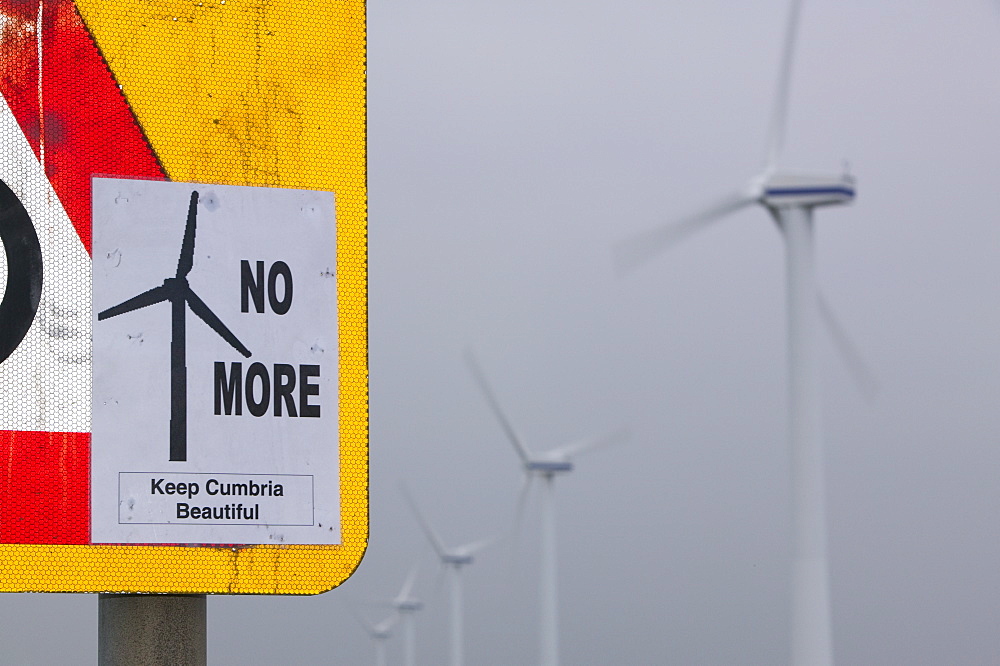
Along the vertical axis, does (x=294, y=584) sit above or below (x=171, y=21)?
below

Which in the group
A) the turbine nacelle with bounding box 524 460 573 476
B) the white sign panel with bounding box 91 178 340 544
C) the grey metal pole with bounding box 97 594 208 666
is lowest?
the turbine nacelle with bounding box 524 460 573 476

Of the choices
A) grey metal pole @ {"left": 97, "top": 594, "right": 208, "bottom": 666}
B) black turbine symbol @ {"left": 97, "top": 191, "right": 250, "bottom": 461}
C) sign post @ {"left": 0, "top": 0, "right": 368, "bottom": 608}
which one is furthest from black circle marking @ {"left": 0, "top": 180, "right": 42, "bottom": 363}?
grey metal pole @ {"left": 97, "top": 594, "right": 208, "bottom": 666}

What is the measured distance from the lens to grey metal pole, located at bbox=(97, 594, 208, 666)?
8.06 meters

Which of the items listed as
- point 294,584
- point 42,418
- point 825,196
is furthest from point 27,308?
point 825,196

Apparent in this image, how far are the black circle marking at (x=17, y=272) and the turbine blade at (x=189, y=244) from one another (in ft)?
2.06

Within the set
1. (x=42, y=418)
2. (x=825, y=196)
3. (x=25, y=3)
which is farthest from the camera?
(x=825, y=196)

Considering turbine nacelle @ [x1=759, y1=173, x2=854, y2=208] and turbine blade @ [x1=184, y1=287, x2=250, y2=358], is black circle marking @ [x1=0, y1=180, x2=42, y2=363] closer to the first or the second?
turbine blade @ [x1=184, y1=287, x2=250, y2=358]

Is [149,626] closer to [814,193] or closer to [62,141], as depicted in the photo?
[62,141]

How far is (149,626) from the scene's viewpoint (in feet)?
26.5

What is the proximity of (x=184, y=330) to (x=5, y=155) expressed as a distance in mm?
1114

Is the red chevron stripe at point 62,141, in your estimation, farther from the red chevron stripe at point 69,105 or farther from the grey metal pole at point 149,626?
the grey metal pole at point 149,626

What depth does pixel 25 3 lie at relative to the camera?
323 inches

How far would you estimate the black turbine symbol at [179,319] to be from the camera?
7.92m

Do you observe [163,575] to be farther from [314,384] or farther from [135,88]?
[135,88]
